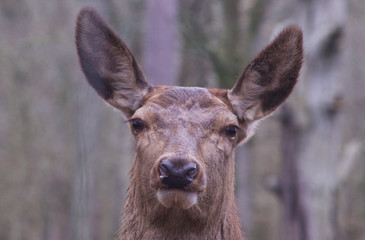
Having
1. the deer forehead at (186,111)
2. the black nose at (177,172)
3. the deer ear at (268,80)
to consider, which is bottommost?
the black nose at (177,172)

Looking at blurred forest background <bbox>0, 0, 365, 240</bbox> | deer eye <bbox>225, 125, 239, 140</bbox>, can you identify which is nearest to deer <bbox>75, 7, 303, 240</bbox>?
deer eye <bbox>225, 125, 239, 140</bbox>

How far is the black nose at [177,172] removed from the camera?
517 centimetres

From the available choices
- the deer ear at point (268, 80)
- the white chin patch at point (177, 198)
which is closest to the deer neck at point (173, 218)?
the white chin patch at point (177, 198)

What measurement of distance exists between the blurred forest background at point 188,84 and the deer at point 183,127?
2.03m

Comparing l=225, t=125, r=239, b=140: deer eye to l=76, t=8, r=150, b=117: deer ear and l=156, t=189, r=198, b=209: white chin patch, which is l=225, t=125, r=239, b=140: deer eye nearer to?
l=156, t=189, r=198, b=209: white chin patch

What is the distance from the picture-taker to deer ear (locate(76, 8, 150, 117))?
6.51 m

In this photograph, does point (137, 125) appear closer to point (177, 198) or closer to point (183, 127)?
point (183, 127)

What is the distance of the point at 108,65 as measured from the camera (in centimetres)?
668

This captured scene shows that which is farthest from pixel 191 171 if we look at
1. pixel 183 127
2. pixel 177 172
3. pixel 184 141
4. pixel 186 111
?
pixel 186 111

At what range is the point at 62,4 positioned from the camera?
2433 centimetres

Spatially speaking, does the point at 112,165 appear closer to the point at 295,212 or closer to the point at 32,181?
the point at 32,181

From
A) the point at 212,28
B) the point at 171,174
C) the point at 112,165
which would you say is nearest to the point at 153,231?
the point at 171,174

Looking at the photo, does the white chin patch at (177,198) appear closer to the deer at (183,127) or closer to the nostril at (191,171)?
the deer at (183,127)

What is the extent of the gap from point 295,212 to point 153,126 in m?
8.45
